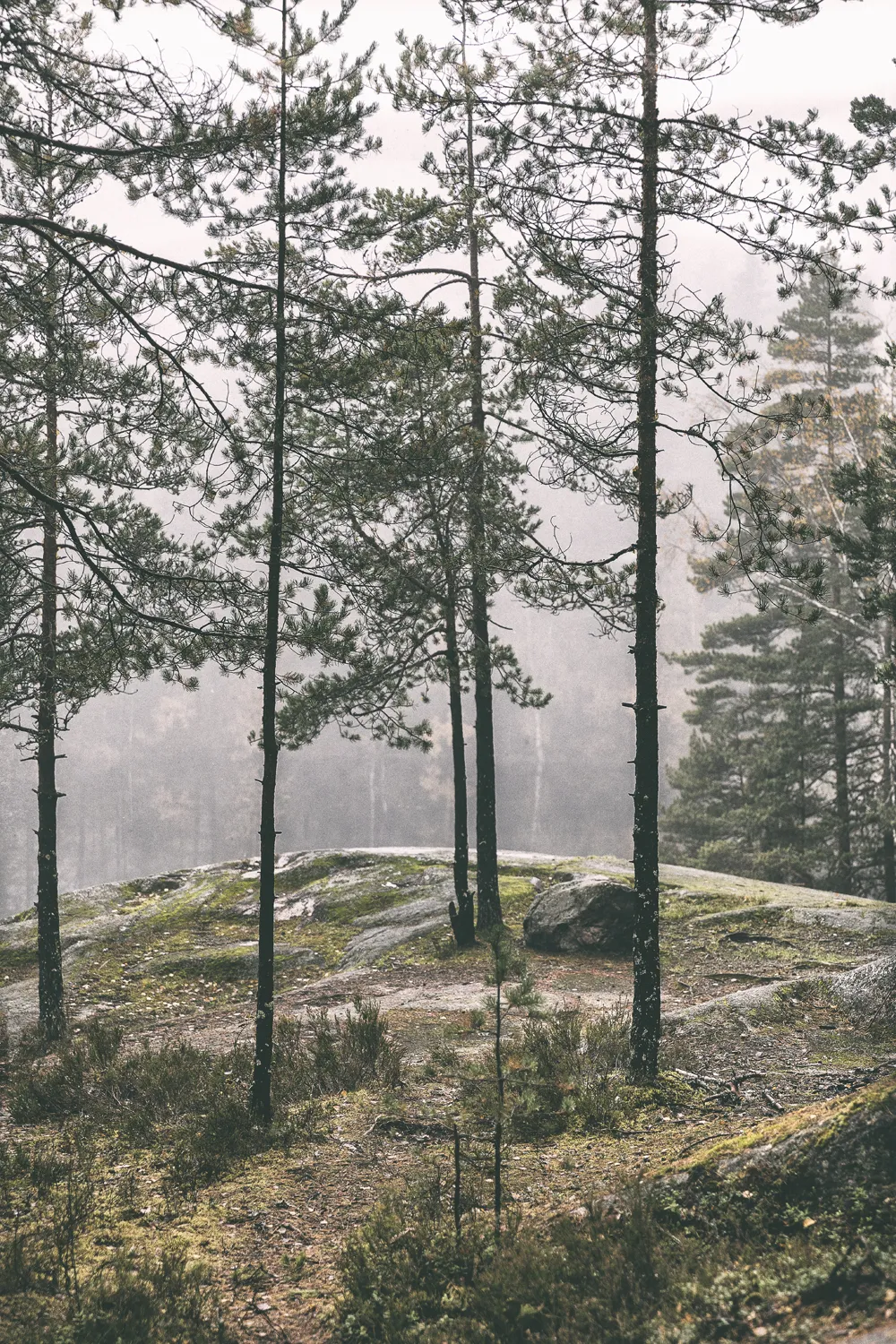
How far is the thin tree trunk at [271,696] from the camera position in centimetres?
740

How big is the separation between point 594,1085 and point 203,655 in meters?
5.28

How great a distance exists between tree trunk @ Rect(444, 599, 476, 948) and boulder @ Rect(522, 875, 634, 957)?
3.83 feet

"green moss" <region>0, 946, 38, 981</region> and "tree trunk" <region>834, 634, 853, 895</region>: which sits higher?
"tree trunk" <region>834, 634, 853, 895</region>

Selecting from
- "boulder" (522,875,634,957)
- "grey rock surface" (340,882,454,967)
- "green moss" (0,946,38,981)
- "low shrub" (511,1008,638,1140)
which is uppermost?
"low shrub" (511,1008,638,1140)

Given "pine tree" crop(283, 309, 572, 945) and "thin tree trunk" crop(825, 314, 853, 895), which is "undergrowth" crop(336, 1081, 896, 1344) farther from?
"thin tree trunk" crop(825, 314, 853, 895)

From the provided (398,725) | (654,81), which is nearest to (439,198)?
(654,81)

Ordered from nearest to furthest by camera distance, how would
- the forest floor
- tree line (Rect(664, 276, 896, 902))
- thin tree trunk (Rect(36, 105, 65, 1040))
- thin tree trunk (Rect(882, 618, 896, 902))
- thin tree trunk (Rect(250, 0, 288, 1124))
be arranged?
the forest floor, thin tree trunk (Rect(250, 0, 288, 1124)), thin tree trunk (Rect(36, 105, 65, 1040)), thin tree trunk (Rect(882, 618, 896, 902)), tree line (Rect(664, 276, 896, 902))

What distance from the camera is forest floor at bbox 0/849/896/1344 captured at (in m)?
5.11

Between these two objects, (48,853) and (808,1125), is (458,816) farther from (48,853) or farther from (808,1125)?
(808,1125)

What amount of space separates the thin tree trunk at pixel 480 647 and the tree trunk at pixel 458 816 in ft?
1.08

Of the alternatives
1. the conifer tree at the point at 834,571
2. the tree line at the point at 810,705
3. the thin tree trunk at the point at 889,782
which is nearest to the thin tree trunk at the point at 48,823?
the conifer tree at the point at 834,571

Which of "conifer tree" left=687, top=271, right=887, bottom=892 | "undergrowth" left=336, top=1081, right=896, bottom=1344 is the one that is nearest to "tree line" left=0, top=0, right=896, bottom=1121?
"undergrowth" left=336, top=1081, right=896, bottom=1344

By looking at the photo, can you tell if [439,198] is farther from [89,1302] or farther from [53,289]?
[89,1302]

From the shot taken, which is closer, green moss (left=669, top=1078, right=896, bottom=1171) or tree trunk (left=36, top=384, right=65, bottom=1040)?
green moss (left=669, top=1078, right=896, bottom=1171)
